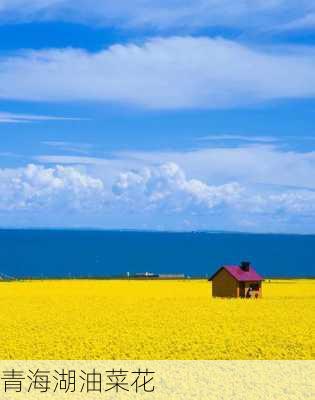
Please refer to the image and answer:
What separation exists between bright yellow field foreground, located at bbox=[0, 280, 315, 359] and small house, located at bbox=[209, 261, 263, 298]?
5.95ft

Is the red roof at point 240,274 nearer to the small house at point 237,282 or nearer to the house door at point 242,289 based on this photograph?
the small house at point 237,282

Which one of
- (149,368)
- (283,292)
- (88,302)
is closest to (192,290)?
(283,292)

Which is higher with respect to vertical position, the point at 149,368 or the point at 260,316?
the point at 260,316

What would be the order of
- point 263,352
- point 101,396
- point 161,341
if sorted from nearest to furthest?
point 101,396, point 263,352, point 161,341

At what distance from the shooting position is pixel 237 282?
70.2m

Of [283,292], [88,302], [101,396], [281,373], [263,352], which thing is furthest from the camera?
[283,292]

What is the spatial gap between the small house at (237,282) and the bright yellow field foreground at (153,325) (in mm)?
1815

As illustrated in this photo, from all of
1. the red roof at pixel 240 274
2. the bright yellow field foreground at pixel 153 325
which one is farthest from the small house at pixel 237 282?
the bright yellow field foreground at pixel 153 325

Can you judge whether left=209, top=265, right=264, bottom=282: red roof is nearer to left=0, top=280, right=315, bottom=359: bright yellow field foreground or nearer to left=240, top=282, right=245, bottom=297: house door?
left=240, top=282, right=245, bottom=297: house door

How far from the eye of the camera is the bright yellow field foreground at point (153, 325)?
35062 millimetres

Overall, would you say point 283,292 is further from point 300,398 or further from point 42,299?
point 300,398

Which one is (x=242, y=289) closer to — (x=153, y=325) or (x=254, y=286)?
(x=254, y=286)

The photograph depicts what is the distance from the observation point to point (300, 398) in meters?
24.5

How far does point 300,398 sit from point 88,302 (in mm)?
43839
